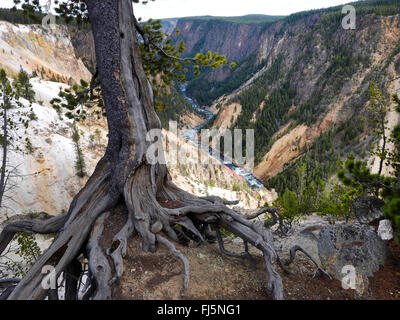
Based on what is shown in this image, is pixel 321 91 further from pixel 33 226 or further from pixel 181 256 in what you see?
pixel 33 226

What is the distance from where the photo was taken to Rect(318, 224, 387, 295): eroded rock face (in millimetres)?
3902

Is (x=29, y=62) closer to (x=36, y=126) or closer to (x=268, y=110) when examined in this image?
(x=36, y=126)

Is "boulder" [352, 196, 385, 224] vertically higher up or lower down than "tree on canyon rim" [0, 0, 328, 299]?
lower down

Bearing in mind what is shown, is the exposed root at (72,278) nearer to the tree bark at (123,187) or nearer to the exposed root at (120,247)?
the tree bark at (123,187)

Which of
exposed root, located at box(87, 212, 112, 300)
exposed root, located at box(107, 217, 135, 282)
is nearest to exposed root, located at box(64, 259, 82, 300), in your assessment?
exposed root, located at box(87, 212, 112, 300)

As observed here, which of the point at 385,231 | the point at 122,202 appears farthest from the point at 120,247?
the point at 385,231

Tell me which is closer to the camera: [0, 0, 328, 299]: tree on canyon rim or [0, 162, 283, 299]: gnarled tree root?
[0, 162, 283, 299]: gnarled tree root

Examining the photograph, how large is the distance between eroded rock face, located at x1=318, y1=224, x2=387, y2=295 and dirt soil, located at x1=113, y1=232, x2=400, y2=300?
15 centimetres

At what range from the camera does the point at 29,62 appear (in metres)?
48.5

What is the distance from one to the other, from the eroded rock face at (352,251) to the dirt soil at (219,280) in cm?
15

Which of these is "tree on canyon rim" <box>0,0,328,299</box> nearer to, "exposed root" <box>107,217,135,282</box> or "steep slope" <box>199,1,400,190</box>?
"exposed root" <box>107,217,135,282</box>

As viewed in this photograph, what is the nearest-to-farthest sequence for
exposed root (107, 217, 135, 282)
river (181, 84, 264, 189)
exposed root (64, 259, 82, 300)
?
1. exposed root (107, 217, 135, 282)
2. exposed root (64, 259, 82, 300)
3. river (181, 84, 264, 189)

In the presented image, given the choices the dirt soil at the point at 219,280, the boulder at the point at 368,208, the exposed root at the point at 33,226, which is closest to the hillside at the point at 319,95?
the boulder at the point at 368,208
